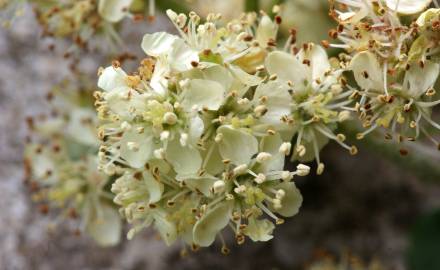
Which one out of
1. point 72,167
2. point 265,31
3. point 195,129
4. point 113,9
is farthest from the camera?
point 72,167

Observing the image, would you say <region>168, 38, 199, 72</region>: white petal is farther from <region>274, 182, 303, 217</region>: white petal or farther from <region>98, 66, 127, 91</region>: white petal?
<region>274, 182, 303, 217</region>: white petal

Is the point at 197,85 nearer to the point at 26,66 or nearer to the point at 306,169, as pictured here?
the point at 306,169

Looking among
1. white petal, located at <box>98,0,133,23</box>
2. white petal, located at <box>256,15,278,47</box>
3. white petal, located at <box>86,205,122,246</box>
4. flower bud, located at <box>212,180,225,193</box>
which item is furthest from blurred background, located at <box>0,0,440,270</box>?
flower bud, located at <box>212,180,225,193</box>

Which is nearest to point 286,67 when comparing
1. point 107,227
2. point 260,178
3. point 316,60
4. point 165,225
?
point 316,60

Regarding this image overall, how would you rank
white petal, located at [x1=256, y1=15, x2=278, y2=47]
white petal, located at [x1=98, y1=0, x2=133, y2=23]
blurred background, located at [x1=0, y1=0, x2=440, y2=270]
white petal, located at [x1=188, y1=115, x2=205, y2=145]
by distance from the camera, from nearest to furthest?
white petal, located at [x1=188, y1=115, x2=205, y2=145] → white petal, located at [x1=256, y1=15, x2=278, y2=47] → white petal, located at [x1=98, y1=0, x2=133, y2=23] → blurred background, located at [x1=0, y1=0, x2=440, y2=270]

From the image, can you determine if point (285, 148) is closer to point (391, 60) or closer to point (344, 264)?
point (391, 60)

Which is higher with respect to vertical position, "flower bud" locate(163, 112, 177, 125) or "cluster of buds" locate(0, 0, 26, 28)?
"flower bud" locate(163, 112, 177, 125)
